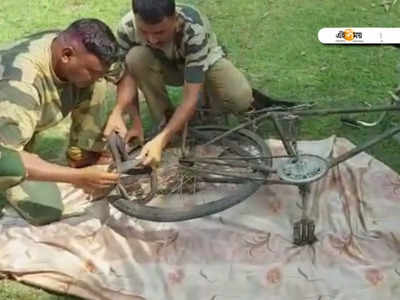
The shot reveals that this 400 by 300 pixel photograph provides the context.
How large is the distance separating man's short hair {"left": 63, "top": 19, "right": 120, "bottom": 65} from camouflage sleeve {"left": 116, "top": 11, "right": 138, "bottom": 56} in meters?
0.48

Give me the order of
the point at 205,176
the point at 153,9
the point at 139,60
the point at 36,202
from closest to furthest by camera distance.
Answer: the point at 153,9 → the point at 36,202 → the point at 205,176 → the point at 139,60

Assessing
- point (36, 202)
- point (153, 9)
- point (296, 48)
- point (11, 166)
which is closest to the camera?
point (11, 166)

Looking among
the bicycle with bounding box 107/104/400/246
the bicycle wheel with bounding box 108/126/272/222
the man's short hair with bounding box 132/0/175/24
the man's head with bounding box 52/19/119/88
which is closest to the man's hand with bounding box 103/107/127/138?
the bicycle with bounding box 107/104/400/246

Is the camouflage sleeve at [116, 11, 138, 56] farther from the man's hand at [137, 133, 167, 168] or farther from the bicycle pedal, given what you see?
the bicycle pedal

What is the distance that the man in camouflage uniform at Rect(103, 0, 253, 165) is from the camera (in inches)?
117

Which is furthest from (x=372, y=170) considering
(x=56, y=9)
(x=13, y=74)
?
(x=56, y=9)

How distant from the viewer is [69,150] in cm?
351

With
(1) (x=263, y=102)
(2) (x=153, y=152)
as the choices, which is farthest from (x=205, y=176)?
(1) (x=263, y=102)

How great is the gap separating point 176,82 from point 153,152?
0.64 metres

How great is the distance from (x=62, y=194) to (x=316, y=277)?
3.86 feet

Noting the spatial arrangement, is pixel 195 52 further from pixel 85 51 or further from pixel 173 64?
pixel 85 51

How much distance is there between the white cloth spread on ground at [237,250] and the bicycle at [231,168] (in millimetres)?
84

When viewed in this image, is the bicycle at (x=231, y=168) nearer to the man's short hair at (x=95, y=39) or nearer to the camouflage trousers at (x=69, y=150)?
the camouflage trousers at (x=69, y=150)

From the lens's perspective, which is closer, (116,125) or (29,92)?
(29,92)
